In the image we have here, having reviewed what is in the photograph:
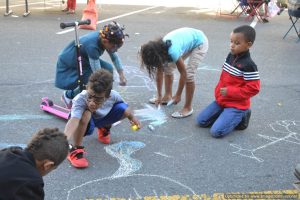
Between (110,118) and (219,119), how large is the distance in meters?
1.06

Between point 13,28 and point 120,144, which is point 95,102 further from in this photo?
point 13,28

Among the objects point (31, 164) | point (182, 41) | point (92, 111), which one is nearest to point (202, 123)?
point (182, 41)

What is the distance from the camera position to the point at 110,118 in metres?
3.51

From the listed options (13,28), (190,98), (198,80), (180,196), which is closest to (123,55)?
(198,80)

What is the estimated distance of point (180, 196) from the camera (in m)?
2.86

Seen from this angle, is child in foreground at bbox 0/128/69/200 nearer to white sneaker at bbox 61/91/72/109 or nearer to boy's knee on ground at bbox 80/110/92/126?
boy's knee on ground at bbox 80/110/92/126

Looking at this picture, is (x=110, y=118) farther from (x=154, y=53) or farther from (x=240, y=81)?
(x=240, y=81)

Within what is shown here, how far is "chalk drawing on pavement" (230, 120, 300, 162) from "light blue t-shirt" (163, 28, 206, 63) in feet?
3.37

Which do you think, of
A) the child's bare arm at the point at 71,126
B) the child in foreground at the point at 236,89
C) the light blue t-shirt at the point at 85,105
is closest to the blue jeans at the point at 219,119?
the child in foreground at the point at 236,89

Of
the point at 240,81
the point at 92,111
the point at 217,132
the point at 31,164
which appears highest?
the point at 31,164

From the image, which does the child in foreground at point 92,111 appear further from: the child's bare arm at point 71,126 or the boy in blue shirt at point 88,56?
the boy in blue shirt at point 88,56

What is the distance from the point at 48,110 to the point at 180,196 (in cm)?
186

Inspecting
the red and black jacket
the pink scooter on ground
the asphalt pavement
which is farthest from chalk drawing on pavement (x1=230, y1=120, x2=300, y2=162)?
the pink scooter on ground

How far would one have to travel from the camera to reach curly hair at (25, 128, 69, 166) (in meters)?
2.00
